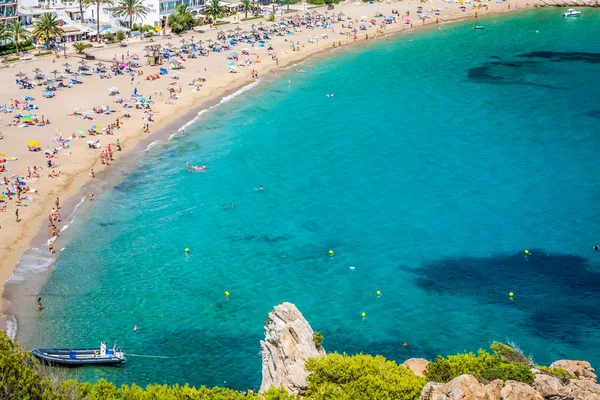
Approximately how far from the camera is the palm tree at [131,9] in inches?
5246

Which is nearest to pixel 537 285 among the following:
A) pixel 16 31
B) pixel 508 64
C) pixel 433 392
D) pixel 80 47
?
pixel 433 392

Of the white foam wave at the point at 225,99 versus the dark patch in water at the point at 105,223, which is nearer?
the dark patch in water at the point at 105,223

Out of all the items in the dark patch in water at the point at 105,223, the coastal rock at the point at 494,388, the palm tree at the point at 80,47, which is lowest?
the dark patch in water at the point at 105,223

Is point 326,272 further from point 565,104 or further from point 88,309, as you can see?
point 565,104

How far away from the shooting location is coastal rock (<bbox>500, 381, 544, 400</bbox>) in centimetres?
3141

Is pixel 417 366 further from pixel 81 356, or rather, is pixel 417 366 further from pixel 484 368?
pixel 81 356

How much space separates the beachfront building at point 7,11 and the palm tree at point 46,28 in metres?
4.07

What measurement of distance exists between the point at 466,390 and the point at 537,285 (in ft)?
105

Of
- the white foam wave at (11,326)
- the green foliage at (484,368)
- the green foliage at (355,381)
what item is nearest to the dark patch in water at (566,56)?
the green foliage at (484,368)

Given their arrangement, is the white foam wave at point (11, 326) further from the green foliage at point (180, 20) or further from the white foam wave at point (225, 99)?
the green foliage at point (180, 20)

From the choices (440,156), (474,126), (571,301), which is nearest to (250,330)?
(571,301)

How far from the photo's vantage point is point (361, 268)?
206 ft

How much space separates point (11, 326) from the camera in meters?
52.8

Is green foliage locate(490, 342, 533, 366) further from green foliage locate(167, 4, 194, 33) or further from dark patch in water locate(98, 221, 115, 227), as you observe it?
green foliage locate(167, 4, 194, 33)
